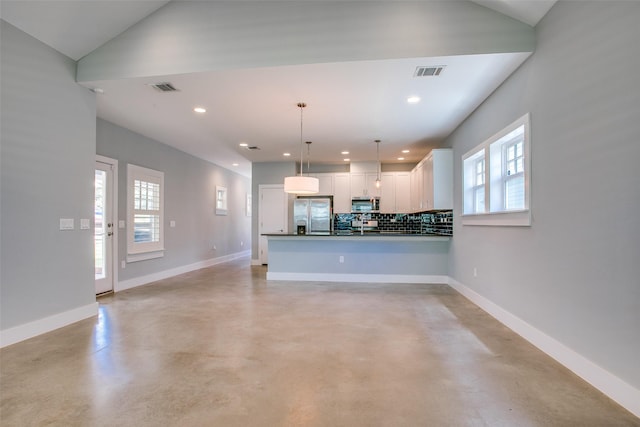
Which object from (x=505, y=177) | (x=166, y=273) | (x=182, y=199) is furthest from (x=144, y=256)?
(x=505, y=177)

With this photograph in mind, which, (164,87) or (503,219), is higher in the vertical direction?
(164,87)

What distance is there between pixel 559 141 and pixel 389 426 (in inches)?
96.8

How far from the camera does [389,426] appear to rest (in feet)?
5.65

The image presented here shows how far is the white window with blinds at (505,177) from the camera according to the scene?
302 centimetres

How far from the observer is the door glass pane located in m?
4.73

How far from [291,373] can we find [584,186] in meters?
2.52

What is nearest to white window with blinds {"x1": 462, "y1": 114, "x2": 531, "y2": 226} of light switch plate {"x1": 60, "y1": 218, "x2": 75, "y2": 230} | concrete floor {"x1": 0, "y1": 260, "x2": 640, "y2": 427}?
concrete floor {"x1": 0, "y1": 260, "x2": 640, "y2": 427}

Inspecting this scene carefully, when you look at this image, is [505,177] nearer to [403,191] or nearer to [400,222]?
[403,191]

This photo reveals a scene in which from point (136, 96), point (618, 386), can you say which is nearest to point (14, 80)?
point (136, 96)

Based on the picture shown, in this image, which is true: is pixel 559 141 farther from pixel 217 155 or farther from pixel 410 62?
pixel 217 155

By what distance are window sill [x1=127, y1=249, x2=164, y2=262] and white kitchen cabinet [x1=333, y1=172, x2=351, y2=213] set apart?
13.0 ft

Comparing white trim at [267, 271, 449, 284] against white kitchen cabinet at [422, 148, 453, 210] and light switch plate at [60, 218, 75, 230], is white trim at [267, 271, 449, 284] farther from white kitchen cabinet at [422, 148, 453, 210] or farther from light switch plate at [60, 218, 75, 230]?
light switch plate at [60, 218, 75, 230]

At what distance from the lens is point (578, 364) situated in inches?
90.5

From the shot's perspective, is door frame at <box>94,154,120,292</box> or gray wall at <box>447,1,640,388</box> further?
door frame at <box>94,154,120,292</box>
